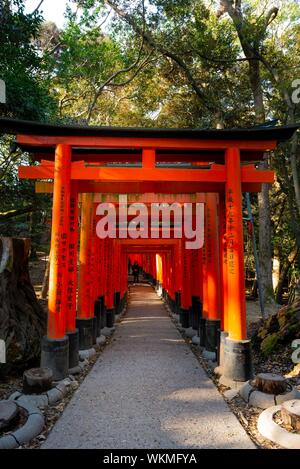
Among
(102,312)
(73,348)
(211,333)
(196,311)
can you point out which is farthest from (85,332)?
(196,311)

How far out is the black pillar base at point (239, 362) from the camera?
18.4ft

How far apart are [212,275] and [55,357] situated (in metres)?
3.80

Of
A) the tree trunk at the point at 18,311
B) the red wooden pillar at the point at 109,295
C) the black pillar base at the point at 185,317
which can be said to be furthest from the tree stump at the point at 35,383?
the black pillar base at the point at 185,317

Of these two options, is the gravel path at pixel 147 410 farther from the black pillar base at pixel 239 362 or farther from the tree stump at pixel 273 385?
the tree stump at pixel 273 385

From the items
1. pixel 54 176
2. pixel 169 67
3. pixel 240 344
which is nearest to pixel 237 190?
pixel 240 344

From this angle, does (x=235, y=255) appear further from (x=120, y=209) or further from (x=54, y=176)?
(x=120, y=209)

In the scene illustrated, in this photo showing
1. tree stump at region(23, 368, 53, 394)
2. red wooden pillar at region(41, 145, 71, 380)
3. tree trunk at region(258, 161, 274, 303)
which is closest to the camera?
tree stump at region(23, 368, 53, 394)

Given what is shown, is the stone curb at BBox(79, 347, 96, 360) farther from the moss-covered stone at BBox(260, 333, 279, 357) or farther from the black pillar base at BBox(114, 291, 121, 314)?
the black pillar base at BBox(114, 291, 121, 314)

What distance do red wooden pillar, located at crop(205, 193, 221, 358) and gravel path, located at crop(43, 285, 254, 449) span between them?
69cm

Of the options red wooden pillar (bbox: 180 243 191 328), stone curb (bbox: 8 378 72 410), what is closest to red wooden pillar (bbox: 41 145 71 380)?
stone curb (bbox: 8 378 72 410)

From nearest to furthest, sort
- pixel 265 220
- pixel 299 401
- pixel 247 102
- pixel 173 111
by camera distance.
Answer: pixel 299 401
pixel 265 220
pixel 247 102
pixel 173 111

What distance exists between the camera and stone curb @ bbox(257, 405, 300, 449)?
3585mm
